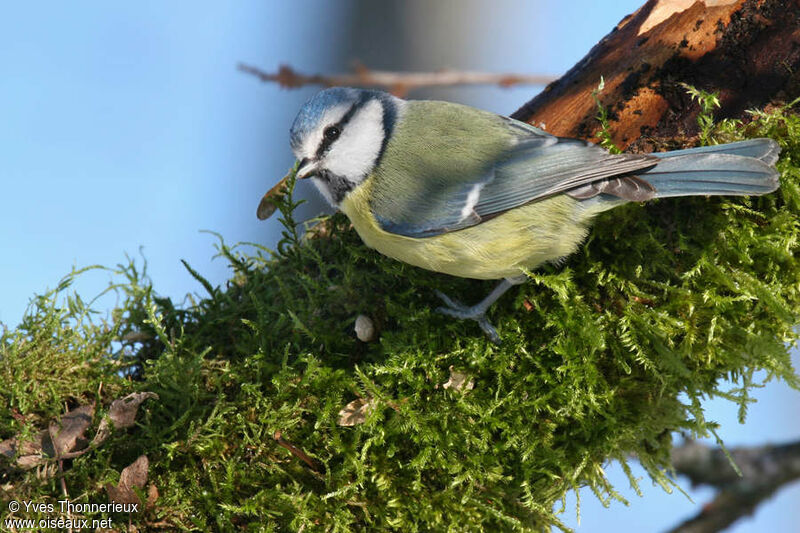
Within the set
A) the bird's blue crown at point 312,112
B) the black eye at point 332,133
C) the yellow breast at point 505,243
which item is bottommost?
the yellow breast at point 505,243

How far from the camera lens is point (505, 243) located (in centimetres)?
186

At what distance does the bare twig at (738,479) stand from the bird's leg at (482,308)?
1324mm

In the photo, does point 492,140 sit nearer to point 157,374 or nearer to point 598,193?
point 598,193

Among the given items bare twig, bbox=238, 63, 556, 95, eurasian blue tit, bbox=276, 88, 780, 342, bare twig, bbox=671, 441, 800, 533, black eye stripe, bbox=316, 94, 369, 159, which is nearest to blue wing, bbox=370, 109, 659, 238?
eurasian blue tit, bbox=276, 88, 780, 342

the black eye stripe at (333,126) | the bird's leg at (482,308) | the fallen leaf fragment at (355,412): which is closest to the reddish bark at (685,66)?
the bird's leg at (482,308)

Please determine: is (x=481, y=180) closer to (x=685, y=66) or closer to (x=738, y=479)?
(x=685, y=66)

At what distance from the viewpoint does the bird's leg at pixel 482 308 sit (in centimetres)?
181

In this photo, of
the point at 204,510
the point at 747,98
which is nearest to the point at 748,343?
the point at 747,98

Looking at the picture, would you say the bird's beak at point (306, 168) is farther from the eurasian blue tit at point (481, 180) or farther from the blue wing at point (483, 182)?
the blue wing at point (483, 182)

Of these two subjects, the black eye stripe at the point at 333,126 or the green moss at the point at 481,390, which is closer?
the green moss at the point at 481,390

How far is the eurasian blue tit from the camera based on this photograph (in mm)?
1729

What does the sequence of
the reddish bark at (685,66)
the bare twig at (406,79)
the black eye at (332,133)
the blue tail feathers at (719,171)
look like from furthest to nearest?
the bare twig at (406,79) → the black eye at (332,133) → the reddish bark at (685,66) → the blue tail feathers at (719,171)

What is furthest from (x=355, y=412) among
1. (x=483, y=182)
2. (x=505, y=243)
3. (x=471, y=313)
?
(x=483, y=182)

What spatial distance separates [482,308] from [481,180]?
0.37m
